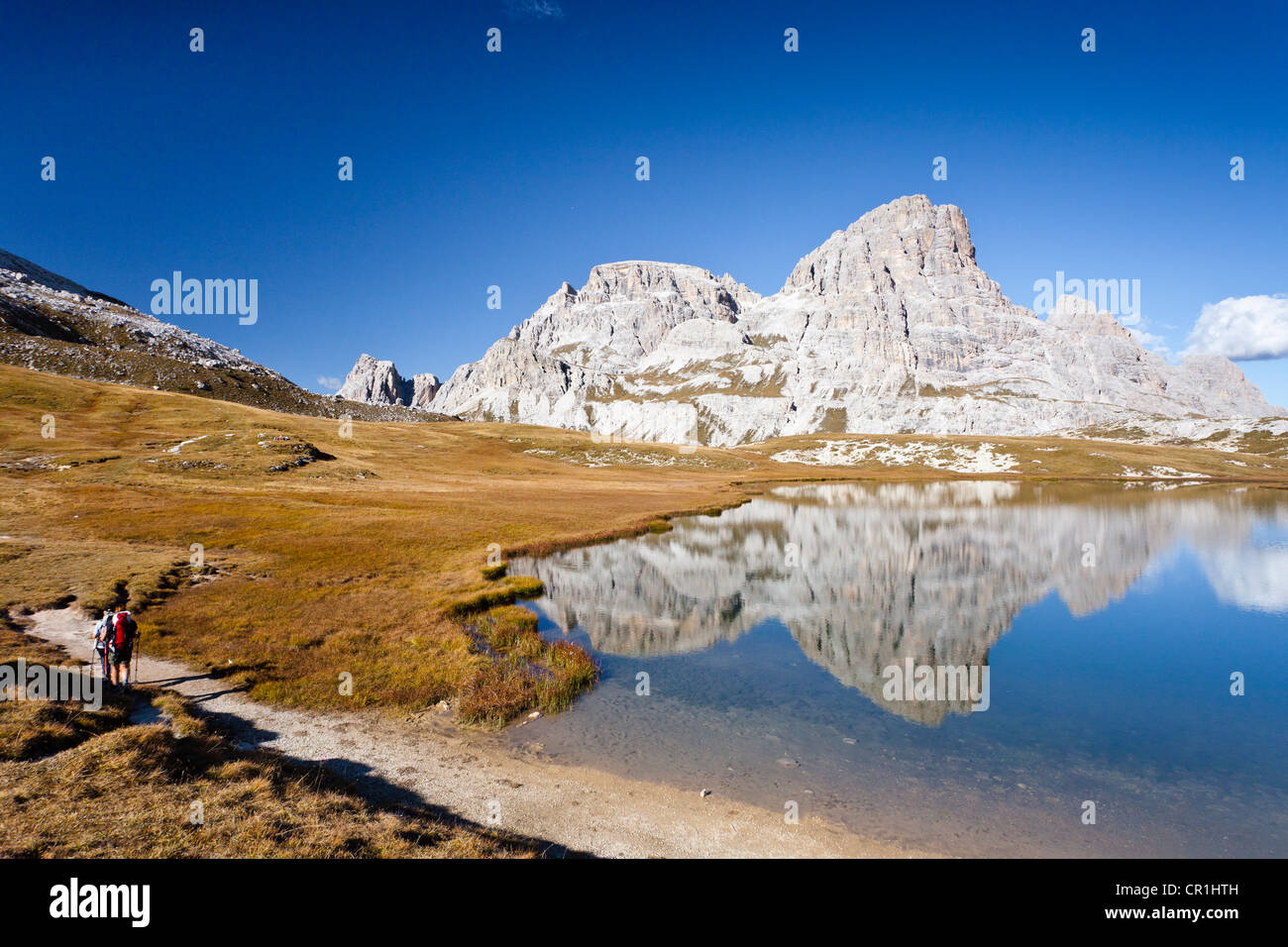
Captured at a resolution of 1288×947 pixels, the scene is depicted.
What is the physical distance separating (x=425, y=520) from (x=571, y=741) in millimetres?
48400

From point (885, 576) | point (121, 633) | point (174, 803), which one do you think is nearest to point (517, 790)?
point (174, 803)

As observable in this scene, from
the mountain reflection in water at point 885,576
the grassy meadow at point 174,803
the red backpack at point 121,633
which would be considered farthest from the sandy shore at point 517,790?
the mountain reflection in water at point 885,576

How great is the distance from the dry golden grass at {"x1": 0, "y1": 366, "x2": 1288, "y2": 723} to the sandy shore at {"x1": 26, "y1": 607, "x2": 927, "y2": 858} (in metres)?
1.69

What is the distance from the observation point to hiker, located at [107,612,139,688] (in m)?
19.2

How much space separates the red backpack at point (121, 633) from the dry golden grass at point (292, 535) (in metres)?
3.91

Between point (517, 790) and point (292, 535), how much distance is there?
1765 inches

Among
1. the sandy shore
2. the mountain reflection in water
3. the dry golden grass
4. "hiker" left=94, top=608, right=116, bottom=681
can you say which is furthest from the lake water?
"hiker" left=94, top=608, right=116, bottom=681

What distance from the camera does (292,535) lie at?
50.9 meters

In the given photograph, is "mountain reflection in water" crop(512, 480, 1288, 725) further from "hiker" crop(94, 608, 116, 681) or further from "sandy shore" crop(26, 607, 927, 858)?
"hiker" crop(94, 608, 116, 681)

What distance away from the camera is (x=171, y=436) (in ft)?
353

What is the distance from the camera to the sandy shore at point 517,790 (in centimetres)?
1409

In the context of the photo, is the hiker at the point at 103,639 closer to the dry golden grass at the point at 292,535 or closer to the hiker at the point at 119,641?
the hiker at the point at 119,641

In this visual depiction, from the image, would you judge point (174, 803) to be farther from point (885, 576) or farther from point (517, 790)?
point (885, 576)
